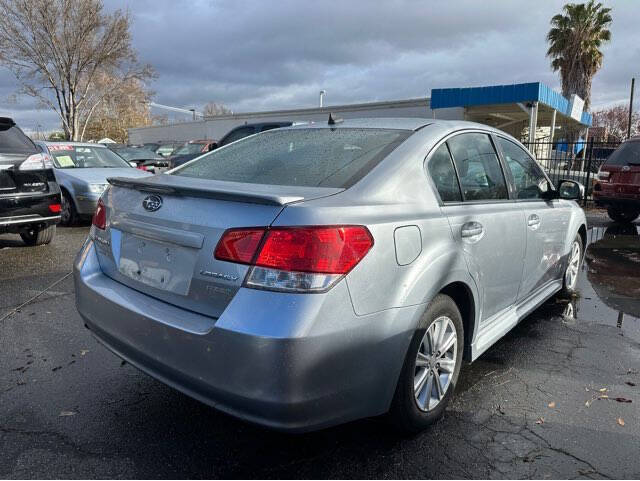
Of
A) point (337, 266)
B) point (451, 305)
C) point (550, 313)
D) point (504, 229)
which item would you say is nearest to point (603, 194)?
point (550, 313)

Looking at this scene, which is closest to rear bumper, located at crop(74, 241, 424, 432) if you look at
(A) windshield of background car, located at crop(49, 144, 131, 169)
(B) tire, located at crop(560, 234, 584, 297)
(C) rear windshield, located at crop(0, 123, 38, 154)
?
(B) tire, located at crop(560, 234, 584, 297)

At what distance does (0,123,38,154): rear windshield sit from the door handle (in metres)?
5.67

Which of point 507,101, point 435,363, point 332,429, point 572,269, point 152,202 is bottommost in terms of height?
point 332,429

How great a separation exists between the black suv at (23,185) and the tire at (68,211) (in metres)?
2.16

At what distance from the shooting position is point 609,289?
534 cm

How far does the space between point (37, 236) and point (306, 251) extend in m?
6.45

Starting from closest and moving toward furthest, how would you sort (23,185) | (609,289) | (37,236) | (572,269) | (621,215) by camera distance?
(572,269)
(609,289)
(23,185)
(37,236)
(621,215)

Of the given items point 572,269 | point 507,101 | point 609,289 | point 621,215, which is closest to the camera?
point 572,269

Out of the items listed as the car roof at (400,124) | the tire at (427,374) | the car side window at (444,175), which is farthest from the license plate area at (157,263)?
the car roof at (400,124)

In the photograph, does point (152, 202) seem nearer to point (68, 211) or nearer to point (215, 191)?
point (215, 191)

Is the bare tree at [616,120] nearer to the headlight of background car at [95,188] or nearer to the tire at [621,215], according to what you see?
the tire at [621,215]

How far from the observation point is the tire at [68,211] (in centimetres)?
857

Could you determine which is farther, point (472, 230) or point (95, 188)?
point (95, 188)

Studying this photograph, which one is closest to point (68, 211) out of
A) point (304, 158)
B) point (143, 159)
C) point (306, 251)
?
point (143, 159)
